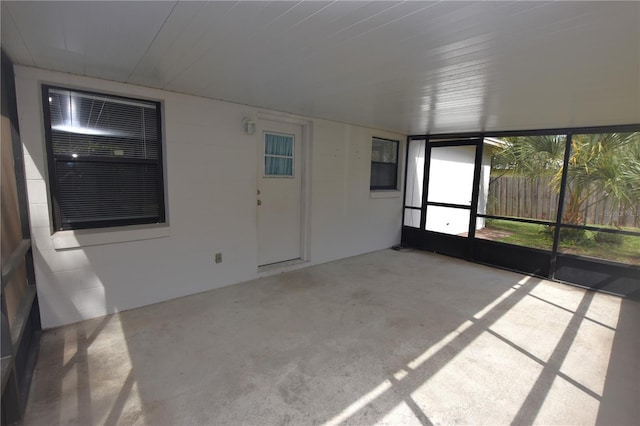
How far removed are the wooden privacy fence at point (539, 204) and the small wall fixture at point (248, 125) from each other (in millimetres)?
4038

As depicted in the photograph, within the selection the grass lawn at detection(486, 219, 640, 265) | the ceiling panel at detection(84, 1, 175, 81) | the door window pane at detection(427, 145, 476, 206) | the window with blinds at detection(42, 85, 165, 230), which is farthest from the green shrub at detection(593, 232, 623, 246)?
the window with blinds at detection(42, 85, 165, 230)

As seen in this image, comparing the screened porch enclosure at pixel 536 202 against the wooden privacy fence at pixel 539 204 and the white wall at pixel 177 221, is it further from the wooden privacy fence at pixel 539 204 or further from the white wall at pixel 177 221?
the white wall at pixel 177 221

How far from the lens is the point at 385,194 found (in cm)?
554

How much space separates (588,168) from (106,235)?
650 centimetres

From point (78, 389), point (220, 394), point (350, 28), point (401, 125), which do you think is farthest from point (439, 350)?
point (401, 125)

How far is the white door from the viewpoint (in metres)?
4.03

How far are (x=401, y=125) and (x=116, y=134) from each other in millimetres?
3703

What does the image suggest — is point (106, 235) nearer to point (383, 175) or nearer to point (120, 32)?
point (120, 32)

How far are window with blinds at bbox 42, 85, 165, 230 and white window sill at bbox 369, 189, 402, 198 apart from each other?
11.1ft

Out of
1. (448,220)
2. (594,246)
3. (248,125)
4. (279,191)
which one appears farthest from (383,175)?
(594,246)

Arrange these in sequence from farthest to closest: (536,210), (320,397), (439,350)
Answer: (536,210), (439,350), (320,397)

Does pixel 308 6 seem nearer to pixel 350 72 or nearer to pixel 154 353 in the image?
pixel 350 72

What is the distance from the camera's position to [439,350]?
2457mm

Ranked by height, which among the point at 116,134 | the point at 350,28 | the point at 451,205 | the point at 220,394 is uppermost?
the point at 350,28
